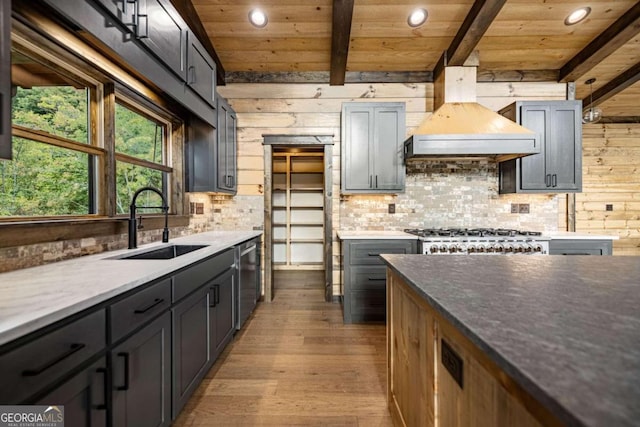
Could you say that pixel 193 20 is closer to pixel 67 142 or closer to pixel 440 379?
pixel 67 142

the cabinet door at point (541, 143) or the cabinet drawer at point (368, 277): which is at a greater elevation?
the cabinet door at point (541, 143)

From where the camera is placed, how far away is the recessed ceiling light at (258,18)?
117 inches

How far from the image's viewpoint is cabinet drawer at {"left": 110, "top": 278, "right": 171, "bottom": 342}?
1.09 metres

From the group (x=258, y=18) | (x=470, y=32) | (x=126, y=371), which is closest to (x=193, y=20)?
(x=258, y=18)

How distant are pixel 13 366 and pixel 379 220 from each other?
3401 mm

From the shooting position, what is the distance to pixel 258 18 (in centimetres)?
303

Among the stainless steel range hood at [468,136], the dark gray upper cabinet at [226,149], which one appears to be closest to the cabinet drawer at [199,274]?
the dark gray upper cabinet at [226,149]

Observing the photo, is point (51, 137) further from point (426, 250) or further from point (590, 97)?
point (590, 97)

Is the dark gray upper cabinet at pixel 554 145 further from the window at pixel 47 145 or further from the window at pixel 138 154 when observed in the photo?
the window at pixel 47 145

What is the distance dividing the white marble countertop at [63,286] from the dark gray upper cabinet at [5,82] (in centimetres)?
48

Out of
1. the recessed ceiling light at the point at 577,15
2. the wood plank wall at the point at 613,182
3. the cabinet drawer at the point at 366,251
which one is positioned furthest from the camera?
the wood plank wall at the point at 613,182

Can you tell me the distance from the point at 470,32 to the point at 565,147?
1.74 metres

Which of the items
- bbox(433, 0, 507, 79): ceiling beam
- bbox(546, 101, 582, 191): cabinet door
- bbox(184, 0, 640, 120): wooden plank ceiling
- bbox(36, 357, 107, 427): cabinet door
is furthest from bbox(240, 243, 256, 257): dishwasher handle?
bbox(546, 101, 582, 191): cabinet door

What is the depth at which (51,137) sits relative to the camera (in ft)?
5.35
